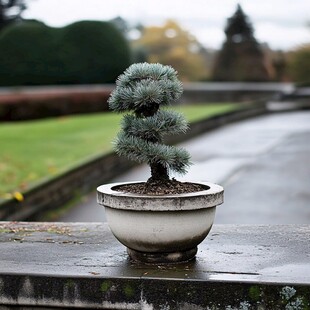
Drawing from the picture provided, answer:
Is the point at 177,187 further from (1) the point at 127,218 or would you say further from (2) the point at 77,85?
(2) the point at 77,85

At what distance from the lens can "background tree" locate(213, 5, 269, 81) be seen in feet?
146

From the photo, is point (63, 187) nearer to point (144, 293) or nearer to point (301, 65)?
point (144, 293)

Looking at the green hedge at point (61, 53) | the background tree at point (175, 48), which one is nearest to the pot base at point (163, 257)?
the green hedge at point (61, 53)

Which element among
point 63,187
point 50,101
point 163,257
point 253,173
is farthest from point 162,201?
point 50,101

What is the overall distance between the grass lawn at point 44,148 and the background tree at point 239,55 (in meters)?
26.3

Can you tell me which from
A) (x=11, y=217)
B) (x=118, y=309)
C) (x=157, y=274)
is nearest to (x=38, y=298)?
(x=118, y=309)

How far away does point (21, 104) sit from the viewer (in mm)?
20828

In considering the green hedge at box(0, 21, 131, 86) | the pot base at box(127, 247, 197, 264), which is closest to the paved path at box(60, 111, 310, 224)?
the pot base at box(127, 247, 197, 264)

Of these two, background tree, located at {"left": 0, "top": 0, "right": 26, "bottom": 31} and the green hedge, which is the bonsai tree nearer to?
the green hedge

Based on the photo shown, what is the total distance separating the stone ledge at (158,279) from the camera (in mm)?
3422

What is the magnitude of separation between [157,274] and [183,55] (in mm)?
48260

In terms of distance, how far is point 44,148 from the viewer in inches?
531

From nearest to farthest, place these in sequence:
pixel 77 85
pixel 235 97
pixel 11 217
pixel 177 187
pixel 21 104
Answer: pixel 177 187 < pixel 11 217 < pixel 21 104 < pixel 77 85 < pixel 235 97

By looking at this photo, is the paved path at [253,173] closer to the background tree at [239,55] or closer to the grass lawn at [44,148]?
the grass lawn at [44,148]
